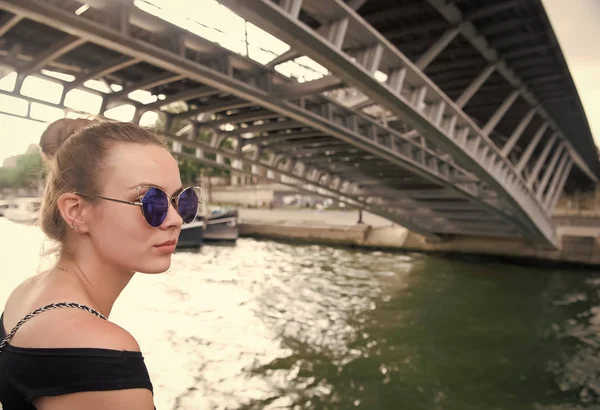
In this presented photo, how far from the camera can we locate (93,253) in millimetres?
966

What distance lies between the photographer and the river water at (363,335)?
194 inches

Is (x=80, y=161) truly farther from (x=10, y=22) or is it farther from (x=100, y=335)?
(x=10, y=22)

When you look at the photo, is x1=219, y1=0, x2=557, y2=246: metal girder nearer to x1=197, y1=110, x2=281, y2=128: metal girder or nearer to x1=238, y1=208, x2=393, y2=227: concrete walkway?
x1=197, y1=110, x2=281, y2=128: metal girder

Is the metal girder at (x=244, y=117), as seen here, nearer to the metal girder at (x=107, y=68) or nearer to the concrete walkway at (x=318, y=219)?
the metal girder at (x=107, y=68)

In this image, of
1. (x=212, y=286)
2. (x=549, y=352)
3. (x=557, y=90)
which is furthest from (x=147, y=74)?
(x=557, y=90)

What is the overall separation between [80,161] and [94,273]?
0.83 feet

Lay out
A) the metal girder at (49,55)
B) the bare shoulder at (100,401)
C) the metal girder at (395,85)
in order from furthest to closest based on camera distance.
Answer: the metal girder at (49,55), the metal girder at (395,85), the bare shoulder at (100,401)

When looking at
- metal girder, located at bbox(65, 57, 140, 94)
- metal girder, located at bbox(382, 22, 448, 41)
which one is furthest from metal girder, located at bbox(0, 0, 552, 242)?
metal girder, located at bbox(382, 22, 448, 41)

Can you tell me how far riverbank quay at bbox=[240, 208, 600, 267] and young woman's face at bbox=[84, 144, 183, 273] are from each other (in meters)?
15.5

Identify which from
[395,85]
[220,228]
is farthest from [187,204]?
[220,228]

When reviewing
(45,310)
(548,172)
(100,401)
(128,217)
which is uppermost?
(548,172)

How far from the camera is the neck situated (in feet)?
3.13

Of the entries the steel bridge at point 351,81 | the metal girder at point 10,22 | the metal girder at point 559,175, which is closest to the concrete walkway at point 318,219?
the steel bridge at point 351,81

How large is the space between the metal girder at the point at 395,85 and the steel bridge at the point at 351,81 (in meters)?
0.02
